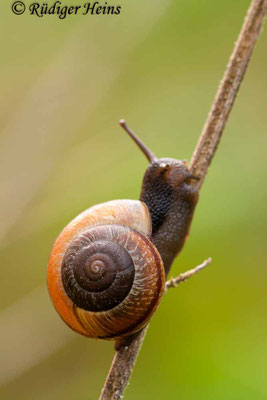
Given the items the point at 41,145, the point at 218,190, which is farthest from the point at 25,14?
the point at 218,190

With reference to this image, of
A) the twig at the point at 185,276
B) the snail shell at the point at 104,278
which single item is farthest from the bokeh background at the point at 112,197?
the twig at the point at 185,276

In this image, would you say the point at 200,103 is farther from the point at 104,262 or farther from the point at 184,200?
the point at 104,262

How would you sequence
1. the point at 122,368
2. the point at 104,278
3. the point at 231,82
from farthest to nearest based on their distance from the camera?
the point at 231,82, the point at 104,278, the point at 122,368

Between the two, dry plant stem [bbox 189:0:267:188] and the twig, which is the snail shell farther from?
dry plant stem [bbox 189:0:267:188]

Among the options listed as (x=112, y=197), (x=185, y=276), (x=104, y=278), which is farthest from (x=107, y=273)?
(x=112, y=197)

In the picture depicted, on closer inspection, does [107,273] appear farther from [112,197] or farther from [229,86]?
[112,197]

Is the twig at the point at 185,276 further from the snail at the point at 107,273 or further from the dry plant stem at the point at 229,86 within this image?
the dry plant stem at the point at 229,86
